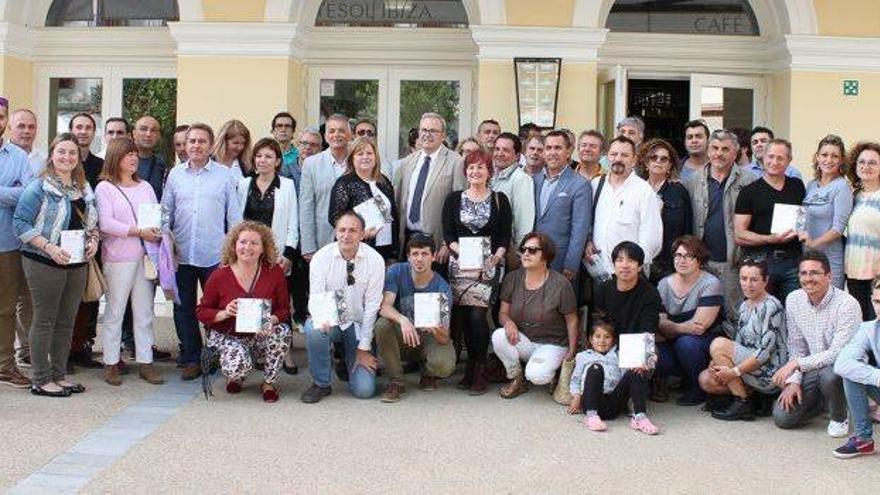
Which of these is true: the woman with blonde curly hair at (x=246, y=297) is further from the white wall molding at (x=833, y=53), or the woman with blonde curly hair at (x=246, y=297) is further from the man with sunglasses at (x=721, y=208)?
the white wall molding at (x=833, y=53)

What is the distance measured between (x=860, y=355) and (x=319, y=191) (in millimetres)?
3734

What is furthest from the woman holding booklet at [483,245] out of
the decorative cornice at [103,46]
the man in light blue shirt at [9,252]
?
the decorative cornice at [103,46]

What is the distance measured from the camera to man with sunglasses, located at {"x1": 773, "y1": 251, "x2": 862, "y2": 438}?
224 inches

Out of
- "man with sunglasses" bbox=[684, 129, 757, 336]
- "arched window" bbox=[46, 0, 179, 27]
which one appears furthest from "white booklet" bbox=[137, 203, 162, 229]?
"arched window" bbox=[46, 0, 179, 27]

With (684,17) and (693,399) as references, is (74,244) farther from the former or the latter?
(684,17)

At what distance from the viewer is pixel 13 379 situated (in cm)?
642

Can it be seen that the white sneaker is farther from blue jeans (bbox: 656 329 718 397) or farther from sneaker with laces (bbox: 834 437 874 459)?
blue jeans (bbox: 656 329 718 397)

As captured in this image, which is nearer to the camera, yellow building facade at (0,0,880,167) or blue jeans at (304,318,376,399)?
blue jeans at (304,318,376,399)

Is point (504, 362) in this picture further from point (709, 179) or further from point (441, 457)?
point (709, 179)

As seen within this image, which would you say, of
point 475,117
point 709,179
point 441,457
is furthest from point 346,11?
point 441,457

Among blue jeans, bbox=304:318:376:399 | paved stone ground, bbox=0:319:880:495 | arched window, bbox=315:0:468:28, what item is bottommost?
paved stone ground, bbox=0:319:880:495

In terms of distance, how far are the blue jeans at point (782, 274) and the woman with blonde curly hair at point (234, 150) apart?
3.73 meters

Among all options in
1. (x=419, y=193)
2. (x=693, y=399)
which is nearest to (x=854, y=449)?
(x=693, y=399)

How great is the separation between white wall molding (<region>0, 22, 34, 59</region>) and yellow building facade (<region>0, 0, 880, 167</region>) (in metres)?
0.02
